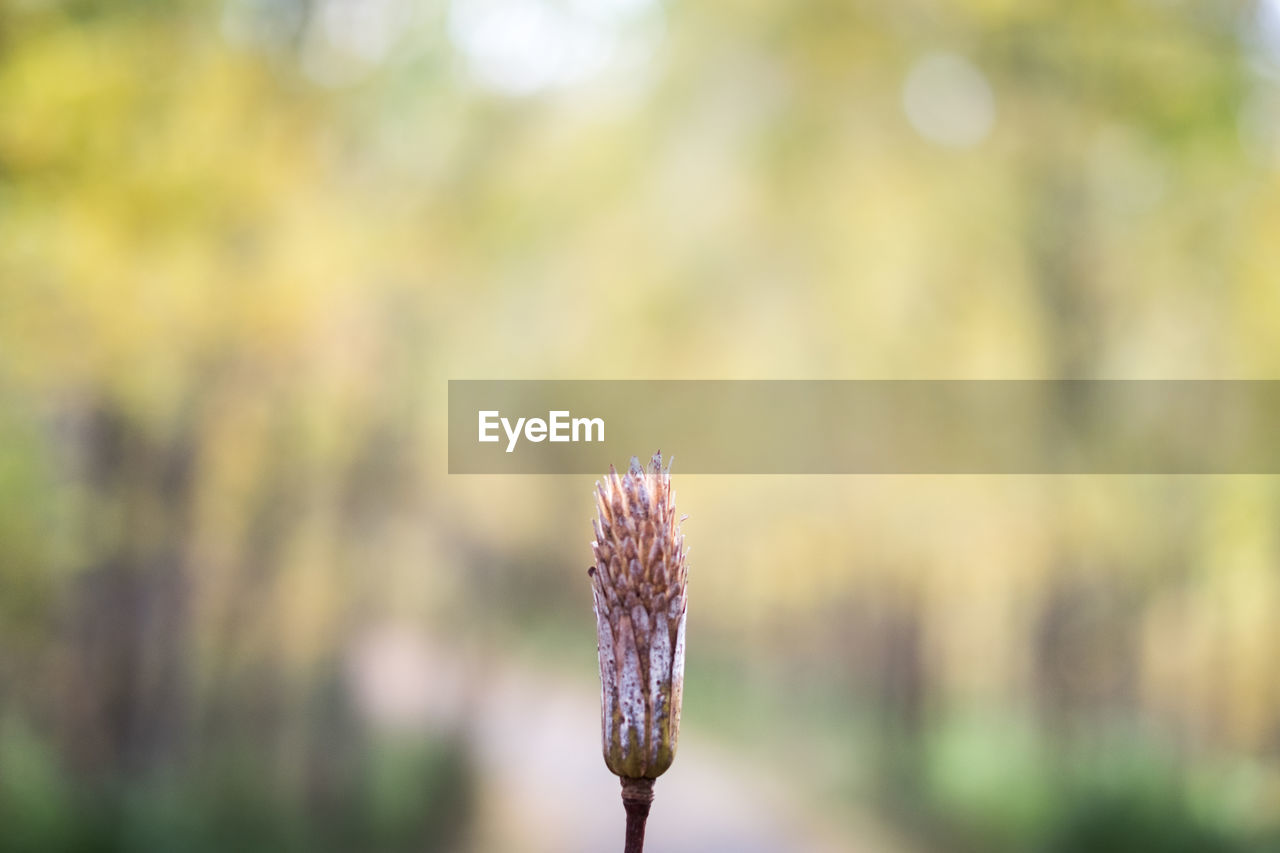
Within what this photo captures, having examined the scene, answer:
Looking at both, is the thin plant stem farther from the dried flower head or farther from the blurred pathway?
the blurred pathway

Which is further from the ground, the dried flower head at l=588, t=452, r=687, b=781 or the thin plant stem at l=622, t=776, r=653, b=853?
the dried flower head at l=588, t=452, r=687, b=781

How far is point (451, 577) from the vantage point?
5574mm

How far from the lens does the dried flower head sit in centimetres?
67

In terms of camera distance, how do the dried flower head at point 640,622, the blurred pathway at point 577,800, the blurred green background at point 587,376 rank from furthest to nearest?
the blurred pathway at point 577,800 → the blurred green background at point 587,376 → the dried flower head at point 640,622

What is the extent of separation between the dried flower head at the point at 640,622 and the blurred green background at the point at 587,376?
12.3 feet

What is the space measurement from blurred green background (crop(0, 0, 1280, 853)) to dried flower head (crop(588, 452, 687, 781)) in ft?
12.3

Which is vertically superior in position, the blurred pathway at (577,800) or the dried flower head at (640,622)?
the dried flower head at (640,622)

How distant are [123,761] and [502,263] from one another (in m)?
2.86

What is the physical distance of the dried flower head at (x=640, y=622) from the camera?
0.67m

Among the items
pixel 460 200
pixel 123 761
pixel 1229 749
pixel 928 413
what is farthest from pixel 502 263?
pixel 1229 749

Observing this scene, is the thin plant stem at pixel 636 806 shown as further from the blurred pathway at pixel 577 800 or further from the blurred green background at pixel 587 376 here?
the blurred pathway at pixel 577 800

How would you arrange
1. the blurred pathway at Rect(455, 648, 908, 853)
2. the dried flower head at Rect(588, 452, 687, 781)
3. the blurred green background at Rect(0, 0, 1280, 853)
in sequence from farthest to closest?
the blurred pathway at Rect(455, 648, 908, 853) → the blurred green background at Rect(0, 0, 1280, 853) → the dried flower head at Rect(588, 452, 687, 781)

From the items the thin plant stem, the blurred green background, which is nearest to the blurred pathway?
the blurred green background

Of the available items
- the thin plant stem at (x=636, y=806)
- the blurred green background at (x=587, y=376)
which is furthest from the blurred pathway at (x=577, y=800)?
the thin plant stem at (x=636, y=806)
